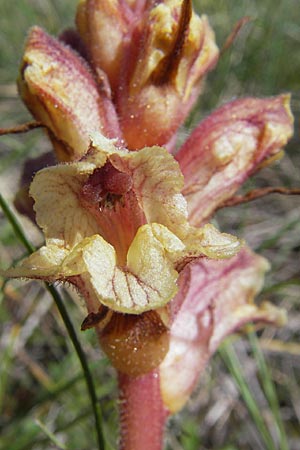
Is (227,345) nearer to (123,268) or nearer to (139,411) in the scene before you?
(139,411)

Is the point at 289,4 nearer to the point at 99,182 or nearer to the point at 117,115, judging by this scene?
the point at 117,115

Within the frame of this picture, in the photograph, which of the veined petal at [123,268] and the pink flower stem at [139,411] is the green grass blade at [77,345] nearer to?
the pink flower stem at [139,411]

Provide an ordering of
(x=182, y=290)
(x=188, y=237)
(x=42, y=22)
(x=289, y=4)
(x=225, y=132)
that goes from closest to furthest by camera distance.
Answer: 1. (x=188, y=237)
2. (x=182, y=290)
3. (x=225, y=132)
4. (x=289, y=4)
5. (x=42, y=22)

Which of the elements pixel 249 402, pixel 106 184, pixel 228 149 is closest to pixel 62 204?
pixel 106 184

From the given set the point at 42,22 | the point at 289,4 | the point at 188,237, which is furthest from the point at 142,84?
the point at 42,22

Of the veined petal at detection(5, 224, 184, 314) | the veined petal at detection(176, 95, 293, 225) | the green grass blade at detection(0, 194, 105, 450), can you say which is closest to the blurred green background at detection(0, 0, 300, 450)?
the green grass blade at detection(0, 194, 105, 450)

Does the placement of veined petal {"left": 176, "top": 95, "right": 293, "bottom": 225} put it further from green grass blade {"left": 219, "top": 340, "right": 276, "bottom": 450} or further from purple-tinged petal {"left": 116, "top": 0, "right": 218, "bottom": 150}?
green grass blade {"left": 219, "top": 340, "right": 276, "bottom": 450}
